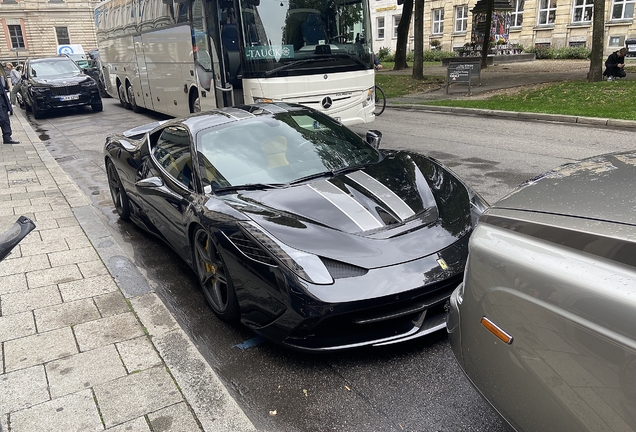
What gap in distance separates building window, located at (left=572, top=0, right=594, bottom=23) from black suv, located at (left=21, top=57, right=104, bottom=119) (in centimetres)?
3036

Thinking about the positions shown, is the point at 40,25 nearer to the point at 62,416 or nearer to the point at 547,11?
the point at 547,11

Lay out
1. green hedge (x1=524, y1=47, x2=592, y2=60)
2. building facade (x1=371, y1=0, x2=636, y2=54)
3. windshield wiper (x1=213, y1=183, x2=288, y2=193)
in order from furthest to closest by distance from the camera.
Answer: building facade (x1=371, y1=0, x2=636, y2=54) < green hedge (x1=524, y1=47, x2=592, y2=60) < windshield wiper (x1=213, y1=183, x2=288, y2=193)

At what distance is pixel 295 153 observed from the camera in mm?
4340

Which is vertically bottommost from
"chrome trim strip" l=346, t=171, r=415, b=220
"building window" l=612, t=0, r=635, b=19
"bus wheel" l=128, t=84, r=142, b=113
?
→ "bus wheel" l=128, t=84, r=142, b=113

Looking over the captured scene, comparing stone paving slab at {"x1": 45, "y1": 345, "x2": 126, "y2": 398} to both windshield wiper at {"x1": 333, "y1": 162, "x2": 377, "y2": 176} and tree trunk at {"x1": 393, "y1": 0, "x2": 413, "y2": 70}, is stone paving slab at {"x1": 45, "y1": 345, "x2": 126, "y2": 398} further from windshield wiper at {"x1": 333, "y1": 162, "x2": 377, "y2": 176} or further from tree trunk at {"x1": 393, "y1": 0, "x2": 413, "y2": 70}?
tree trunk at {"x1": 393, "y1": 0, "x2": 413, "y2": 70}

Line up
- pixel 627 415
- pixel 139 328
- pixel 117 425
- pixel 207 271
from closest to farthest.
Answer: pixel 627 415, pixel 117 425, pixel 139 328, pixel 207 271

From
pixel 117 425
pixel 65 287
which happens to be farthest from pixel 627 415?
pixel 65 287

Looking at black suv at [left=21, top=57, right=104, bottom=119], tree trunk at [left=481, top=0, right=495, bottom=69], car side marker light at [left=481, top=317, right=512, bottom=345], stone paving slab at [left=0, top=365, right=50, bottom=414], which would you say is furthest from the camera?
tree trunk at [left=481, top=0, right=495, bottom=69]

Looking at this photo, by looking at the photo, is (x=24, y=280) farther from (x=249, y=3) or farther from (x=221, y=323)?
(x=249, y=3)

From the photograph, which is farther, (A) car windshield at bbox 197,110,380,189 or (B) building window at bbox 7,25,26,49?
(B) building window at bbox 7,25,26,49

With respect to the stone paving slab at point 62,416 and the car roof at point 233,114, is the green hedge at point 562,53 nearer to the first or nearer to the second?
the car roof at point 233,114

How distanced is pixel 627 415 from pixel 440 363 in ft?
5.26

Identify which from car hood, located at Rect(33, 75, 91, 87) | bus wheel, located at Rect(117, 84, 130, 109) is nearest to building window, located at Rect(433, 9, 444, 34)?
bus wheel, located at Rect(117, 84, 130, 109)

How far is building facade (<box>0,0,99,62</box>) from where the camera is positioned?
62.7 metres
